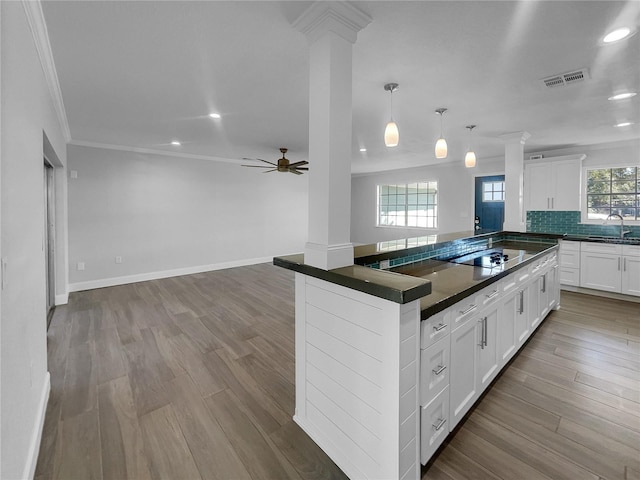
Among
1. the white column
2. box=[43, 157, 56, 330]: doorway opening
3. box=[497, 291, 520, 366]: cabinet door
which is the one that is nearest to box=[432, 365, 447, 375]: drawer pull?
box=[497, 291, 520, 366]: cabinet door

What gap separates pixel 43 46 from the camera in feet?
6.79

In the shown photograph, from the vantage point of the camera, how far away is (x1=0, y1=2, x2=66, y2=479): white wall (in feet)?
4.25

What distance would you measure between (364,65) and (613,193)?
5283mm

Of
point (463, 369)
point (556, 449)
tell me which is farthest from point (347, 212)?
point (556, 449)

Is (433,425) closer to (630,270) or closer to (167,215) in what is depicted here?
(630,270)

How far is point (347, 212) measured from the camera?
180cm

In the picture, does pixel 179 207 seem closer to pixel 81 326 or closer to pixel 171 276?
pixel 171 276

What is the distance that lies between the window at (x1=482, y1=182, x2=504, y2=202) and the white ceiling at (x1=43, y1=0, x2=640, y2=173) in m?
2.11

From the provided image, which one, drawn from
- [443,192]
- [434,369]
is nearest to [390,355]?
[434,369]

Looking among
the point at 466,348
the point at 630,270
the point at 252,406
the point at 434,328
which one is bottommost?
the point at 252,406

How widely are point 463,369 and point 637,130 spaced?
16.1 ft

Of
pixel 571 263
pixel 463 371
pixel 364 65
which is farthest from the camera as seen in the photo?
pixel 571 263

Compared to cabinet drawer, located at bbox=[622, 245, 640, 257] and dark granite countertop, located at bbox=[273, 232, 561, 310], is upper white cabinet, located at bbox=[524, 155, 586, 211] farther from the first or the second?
dark granite countertop, located at bbox=[273, 232, 561, 310]

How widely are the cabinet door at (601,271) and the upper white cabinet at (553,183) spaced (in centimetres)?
88
